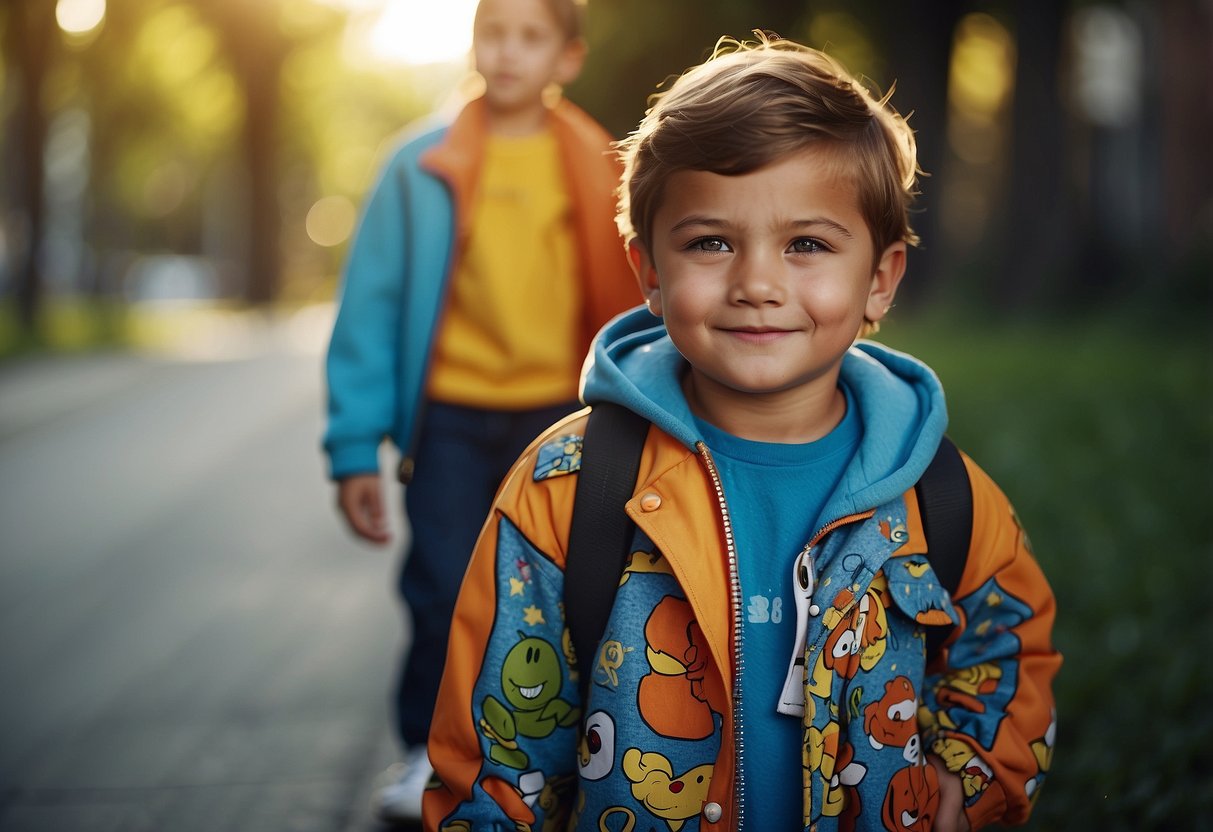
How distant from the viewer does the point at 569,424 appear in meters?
2.23

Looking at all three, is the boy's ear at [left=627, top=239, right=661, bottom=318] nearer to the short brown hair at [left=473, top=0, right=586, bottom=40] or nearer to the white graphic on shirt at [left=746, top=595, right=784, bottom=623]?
the white graphic on shirt at [left=746, top=595, right=784, bottom=623]

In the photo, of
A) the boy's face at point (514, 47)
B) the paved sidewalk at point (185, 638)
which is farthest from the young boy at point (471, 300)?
the paved sidewalk at point (185, 638)

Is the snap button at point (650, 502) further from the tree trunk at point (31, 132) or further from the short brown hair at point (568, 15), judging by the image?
the tree trunk at point (31, 132)

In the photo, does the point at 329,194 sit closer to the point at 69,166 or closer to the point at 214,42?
the point at 69,166

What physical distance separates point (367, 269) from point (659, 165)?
1340 millimetres

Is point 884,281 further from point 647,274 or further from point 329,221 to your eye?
point 329,221

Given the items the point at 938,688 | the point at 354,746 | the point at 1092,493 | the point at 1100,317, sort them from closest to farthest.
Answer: the point at 938,688, the point at 354,746, the point at 1092,493, the point at 1100,317

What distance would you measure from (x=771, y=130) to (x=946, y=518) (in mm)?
667

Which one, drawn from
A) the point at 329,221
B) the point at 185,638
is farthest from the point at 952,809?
the point at 329,221

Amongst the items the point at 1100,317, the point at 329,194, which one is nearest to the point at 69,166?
the point at 329,194

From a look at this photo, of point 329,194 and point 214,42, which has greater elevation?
point 214,42

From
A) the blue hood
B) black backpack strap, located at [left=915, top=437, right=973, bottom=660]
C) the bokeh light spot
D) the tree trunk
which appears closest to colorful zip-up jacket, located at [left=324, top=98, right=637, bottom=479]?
the blue hood

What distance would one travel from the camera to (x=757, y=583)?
2059 mm

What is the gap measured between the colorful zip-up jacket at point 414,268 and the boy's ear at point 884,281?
1.00 m
